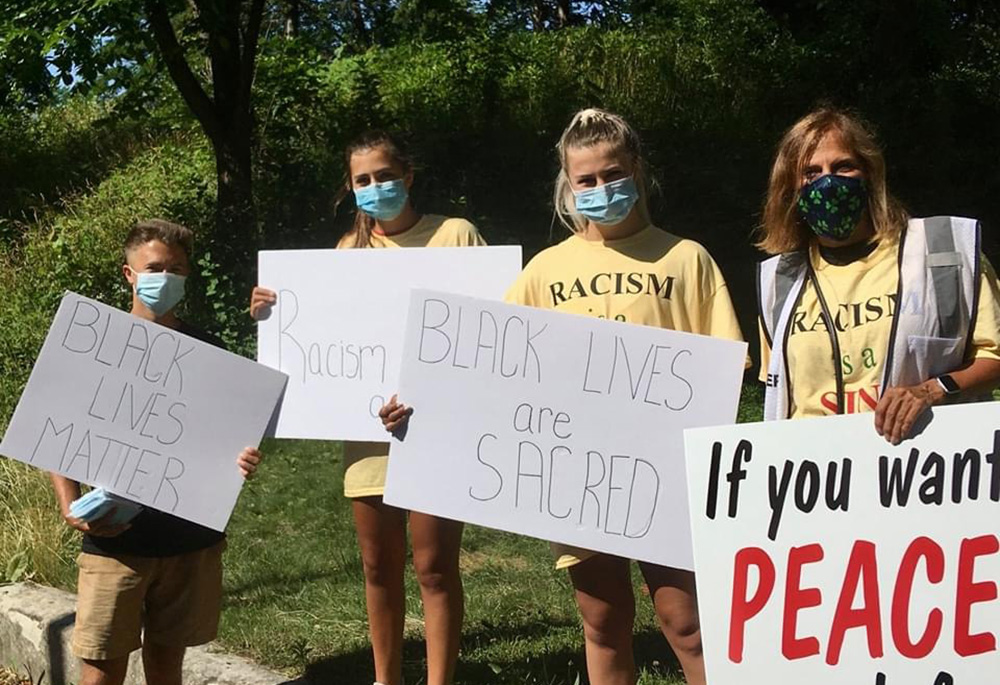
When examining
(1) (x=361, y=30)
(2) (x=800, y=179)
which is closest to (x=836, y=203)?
(2) (x=800, y=179)

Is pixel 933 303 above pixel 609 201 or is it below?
below

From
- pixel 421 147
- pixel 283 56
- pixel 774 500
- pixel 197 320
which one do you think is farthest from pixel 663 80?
pixel 774 500

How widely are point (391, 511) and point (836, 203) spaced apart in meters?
1.70

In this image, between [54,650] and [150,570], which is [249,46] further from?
[150,570]

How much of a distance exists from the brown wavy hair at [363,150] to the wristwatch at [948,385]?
1.77 m

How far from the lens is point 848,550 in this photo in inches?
99.7

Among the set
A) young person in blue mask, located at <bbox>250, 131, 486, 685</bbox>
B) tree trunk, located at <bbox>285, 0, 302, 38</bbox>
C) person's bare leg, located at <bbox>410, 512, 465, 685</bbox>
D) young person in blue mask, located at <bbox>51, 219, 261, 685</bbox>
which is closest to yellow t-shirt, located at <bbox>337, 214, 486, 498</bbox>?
young person in blue mask, located at <bbox>250, 131, 486, 685</bbox>

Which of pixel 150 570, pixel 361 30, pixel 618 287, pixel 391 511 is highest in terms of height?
pixel 361 30

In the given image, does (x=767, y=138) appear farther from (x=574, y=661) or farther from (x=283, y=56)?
(x=574, y=661)

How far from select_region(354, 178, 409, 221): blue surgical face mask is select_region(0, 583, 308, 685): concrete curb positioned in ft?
5.69

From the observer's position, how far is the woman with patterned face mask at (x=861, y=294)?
2.54 m

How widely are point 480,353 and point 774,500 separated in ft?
2.98

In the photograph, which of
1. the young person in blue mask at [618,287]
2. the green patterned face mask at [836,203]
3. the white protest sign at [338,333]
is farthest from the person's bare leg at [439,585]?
the green patterned face mask at [836,203]

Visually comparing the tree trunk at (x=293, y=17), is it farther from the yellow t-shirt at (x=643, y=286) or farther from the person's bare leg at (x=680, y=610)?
the person's bare leg at (x=680, y=610)
